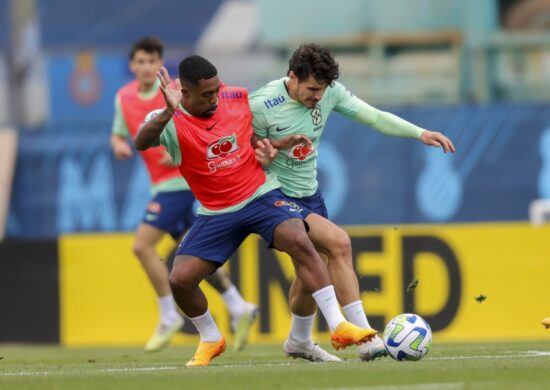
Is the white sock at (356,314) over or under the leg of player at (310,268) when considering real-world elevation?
under

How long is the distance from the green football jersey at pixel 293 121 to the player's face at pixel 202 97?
0.41 metres

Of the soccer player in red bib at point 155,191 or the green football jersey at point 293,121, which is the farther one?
the soccer player in red bib at point 155,191

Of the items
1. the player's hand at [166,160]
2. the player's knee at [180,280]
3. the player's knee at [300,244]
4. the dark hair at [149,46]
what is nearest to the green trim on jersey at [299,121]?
the player's knee at [300,244]

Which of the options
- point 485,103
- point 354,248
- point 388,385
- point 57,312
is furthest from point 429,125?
point 388,385

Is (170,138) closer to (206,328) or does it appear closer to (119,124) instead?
(206,328)

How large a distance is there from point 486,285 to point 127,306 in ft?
12.6

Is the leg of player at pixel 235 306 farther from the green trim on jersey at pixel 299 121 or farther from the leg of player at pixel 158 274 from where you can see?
the green trim on jersey at pixel 299 121

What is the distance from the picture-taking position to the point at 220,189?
9.49 meters

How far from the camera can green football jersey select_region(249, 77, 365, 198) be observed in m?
9.70

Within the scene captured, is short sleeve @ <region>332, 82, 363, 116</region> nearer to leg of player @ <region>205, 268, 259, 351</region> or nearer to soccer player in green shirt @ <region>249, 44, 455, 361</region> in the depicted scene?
soccer player in green shirt @ <region>249, 44, 455, 361</region>

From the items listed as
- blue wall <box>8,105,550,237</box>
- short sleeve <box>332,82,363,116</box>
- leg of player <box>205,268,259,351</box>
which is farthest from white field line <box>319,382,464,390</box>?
blue wall <box>8,105,550,237</box>

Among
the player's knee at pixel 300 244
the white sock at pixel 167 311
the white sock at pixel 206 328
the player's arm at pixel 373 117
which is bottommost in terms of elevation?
the white sock at pixel 167 311

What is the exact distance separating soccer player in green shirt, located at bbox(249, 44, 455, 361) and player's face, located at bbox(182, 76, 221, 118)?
1.34 ft

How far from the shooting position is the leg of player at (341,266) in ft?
30.9
